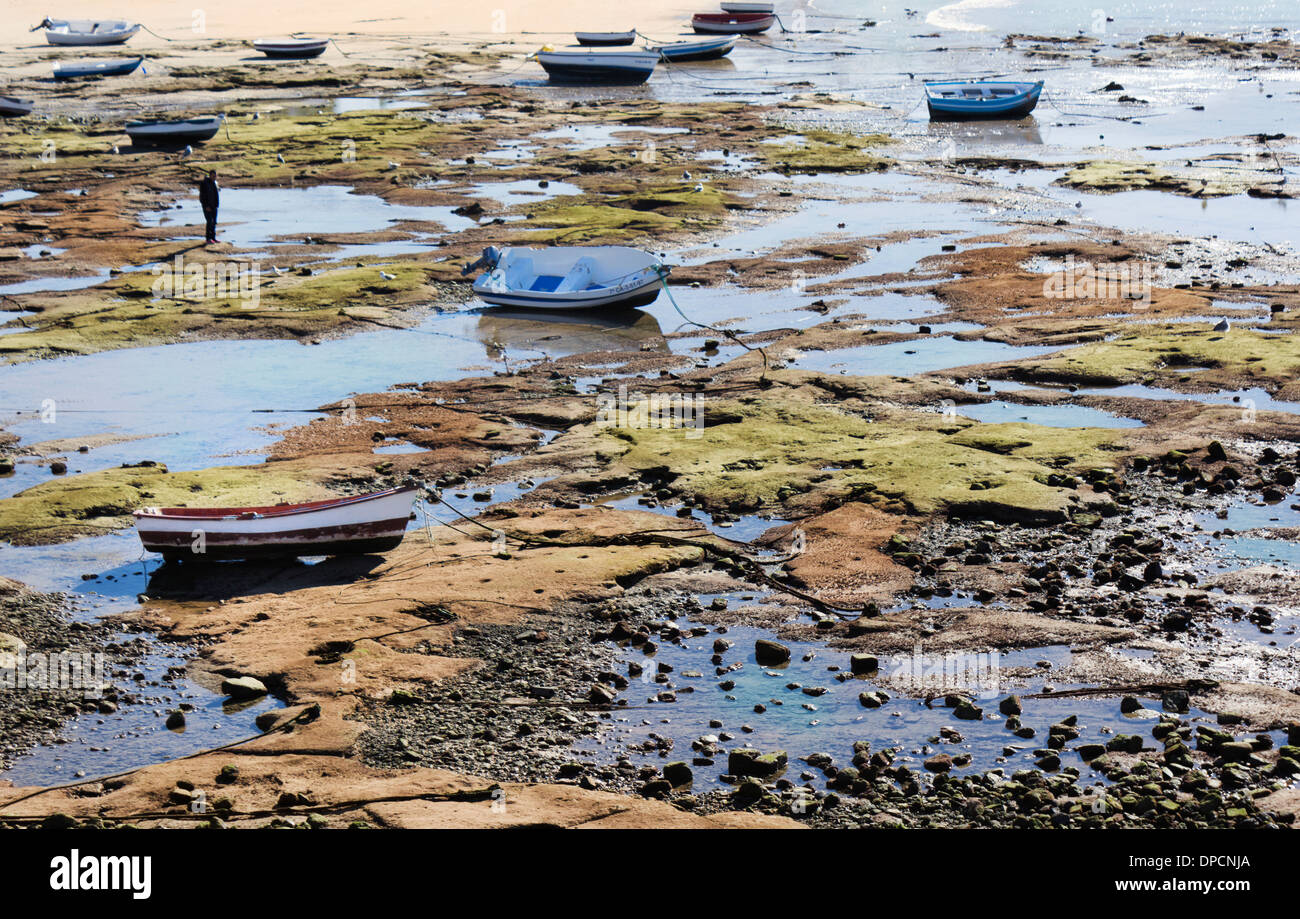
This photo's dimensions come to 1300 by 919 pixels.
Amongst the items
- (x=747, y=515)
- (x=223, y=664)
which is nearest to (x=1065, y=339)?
(x=747, y=515)

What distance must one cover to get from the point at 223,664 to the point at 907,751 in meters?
7.91

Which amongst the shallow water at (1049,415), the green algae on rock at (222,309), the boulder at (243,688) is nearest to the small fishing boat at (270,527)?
the boulder at (243,688)

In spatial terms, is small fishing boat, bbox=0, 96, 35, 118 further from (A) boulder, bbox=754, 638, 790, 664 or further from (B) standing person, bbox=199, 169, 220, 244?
(A) boulder, bbox=754, 638, 790, 664

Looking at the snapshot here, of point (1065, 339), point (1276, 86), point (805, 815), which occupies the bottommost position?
point (805, 815)

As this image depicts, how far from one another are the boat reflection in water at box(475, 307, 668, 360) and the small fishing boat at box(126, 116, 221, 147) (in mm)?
28548

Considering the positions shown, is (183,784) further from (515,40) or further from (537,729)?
(515,40)

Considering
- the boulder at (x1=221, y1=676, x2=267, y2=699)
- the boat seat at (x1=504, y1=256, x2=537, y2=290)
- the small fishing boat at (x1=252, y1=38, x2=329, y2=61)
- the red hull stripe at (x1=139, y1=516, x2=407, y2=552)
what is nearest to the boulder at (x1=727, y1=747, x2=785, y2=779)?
the boulder at (x1=221, y1=676, x2=267, y2=699)

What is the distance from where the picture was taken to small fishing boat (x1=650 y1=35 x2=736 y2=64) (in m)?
85.1

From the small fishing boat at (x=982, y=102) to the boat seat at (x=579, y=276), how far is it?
32.4 m

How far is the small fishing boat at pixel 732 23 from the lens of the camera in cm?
9375

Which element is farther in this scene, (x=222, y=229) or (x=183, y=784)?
(x=222, y=229)

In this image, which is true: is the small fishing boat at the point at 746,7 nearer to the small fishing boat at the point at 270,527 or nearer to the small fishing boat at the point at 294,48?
the small fishing boat at the point at 294,48

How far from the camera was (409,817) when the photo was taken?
12234 millimetres
